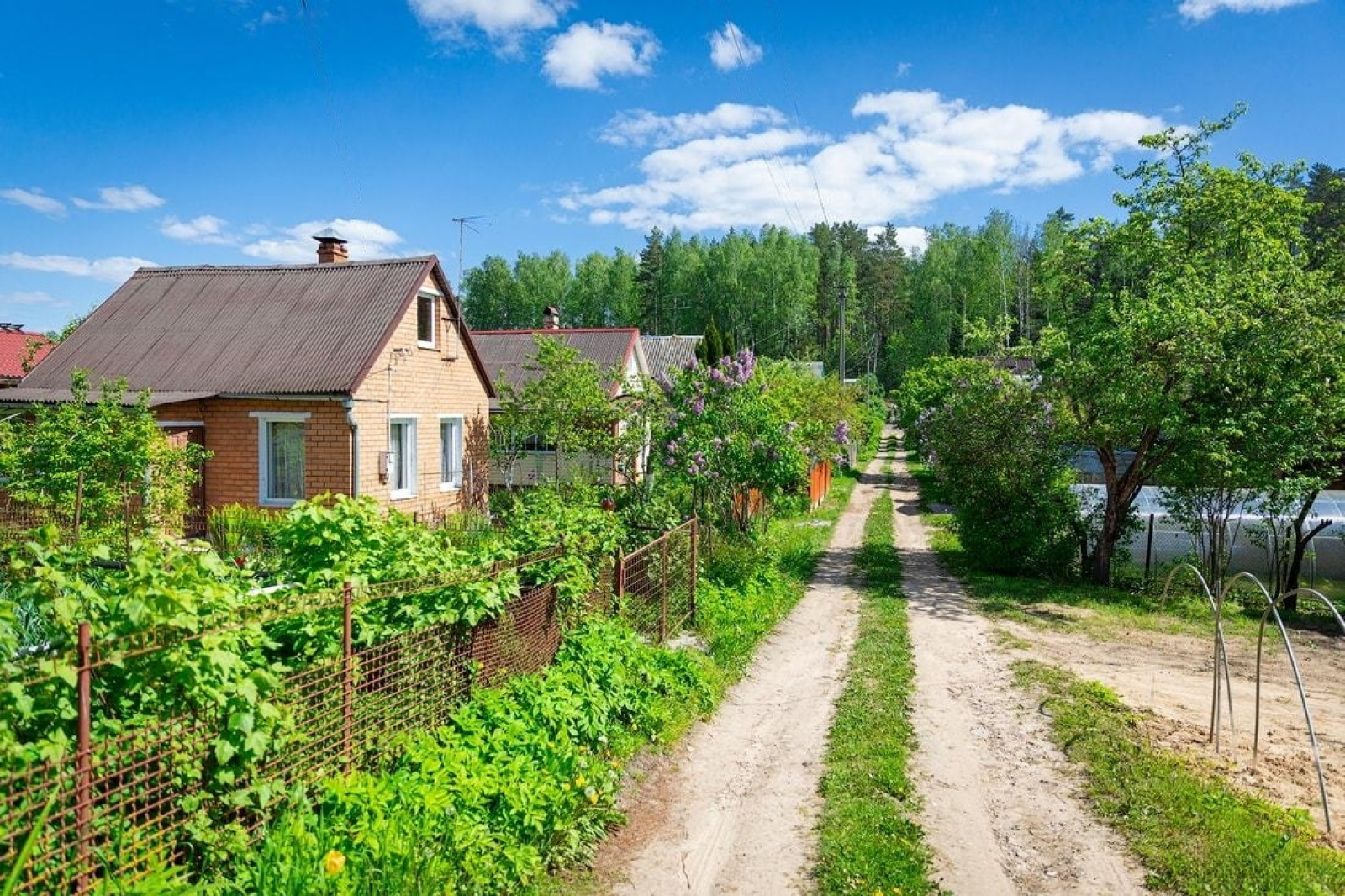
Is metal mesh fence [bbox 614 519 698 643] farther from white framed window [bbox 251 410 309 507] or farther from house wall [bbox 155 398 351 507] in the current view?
white framed window [bbox 251 410 309 507]

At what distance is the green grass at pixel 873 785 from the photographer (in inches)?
199

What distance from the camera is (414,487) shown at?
18047 millimetres

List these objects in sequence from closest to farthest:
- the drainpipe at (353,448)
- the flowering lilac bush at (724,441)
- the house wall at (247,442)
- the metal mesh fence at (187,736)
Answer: the metal mesh fence at (187,736)
the flowering lilac bush at (724,441)
the drainpipe at (353,448)
the house wall at (247,442)

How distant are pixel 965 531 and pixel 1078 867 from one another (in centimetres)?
1304

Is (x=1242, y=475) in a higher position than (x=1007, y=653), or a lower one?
higher

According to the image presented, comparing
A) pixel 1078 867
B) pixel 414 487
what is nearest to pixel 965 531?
pixel 414 487

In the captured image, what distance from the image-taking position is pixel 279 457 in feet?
53.2

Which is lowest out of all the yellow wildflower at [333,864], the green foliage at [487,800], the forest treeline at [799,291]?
the green foliage at [487,800]

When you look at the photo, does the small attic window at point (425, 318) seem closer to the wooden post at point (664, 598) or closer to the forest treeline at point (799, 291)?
the wooden post at point (664, 598)

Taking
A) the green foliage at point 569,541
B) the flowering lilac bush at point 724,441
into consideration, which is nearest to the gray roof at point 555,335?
the flowering lilac bush at point 724,441

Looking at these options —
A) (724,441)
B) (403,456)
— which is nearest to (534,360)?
(403,456)

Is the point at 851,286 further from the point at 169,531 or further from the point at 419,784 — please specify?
the point at 419,784

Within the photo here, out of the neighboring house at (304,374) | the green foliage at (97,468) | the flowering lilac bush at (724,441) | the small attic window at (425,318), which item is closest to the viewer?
the green foliage at (97,468)

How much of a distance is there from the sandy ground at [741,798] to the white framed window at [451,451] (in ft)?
38.1
